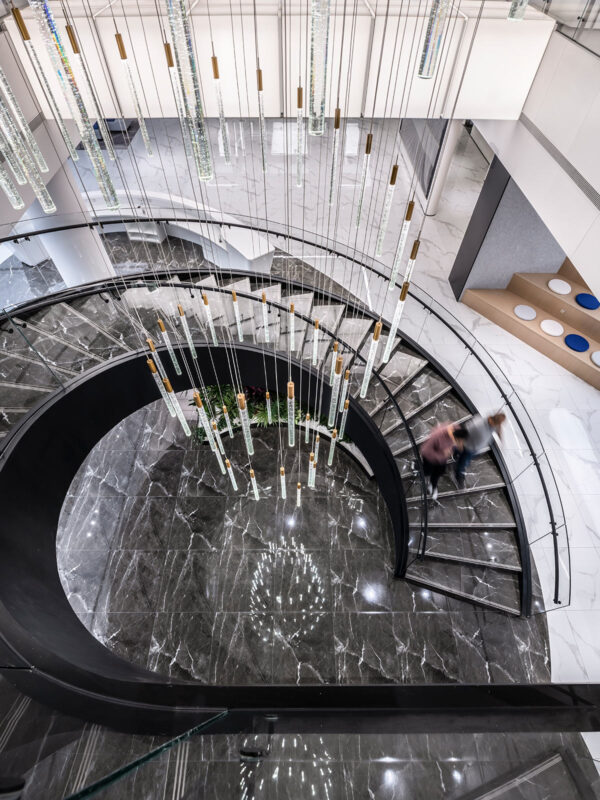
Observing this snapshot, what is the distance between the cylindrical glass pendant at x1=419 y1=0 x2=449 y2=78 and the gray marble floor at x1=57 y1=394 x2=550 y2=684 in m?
6.31

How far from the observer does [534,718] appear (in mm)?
2588

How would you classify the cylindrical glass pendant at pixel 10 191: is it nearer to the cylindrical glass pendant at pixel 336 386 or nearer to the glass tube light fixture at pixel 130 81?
the glass tube light fixture at pixel 130 81

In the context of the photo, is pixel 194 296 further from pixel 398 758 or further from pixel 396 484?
pixel 398 758

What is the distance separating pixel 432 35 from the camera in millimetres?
2822

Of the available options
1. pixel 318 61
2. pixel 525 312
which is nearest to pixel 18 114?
pixel 318 61

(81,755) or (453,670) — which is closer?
(81,755)

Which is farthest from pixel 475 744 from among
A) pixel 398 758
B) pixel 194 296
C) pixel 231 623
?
pixel 194 296

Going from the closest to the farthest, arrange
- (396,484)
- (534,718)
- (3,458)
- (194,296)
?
(534,718) < (3,458) < (396,484) < (194,296)

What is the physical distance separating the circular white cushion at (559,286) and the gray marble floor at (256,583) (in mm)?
5547

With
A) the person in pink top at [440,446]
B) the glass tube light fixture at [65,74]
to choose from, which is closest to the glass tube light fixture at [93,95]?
the glass tube light fixture at [65,74]

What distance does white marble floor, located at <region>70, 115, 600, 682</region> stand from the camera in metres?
6.35

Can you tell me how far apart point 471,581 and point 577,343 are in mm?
5320

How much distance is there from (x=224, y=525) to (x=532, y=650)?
187 inches

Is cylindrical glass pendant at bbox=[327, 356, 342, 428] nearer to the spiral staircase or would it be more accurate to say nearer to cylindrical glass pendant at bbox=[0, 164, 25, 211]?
the spiral staircase
